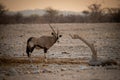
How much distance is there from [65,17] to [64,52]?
434 millimetres

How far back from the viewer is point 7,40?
477 centimetres

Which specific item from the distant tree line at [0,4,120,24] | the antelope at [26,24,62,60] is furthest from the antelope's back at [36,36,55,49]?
the distant tree line at [0,4,120,24]

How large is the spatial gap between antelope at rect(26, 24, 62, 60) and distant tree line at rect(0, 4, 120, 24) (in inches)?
6.2

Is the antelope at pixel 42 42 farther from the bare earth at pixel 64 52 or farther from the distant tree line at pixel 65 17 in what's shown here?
the distant tree line at pixel 65 17

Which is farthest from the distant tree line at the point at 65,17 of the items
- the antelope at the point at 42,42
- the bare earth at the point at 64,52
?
the antelope at the point at 42,42

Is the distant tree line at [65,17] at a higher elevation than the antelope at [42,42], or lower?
higher

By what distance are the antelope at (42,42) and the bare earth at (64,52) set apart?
0.05m

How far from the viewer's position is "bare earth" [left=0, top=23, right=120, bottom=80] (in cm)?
467

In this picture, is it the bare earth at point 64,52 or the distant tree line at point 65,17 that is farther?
the distant tree line at point 65,17

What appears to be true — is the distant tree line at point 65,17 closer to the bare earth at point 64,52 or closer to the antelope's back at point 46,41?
the bare earth at point 64,52

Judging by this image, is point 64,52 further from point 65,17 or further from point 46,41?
point 65,17

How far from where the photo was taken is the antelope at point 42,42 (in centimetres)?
474

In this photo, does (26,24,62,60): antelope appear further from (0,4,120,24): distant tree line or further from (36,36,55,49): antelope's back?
(0,4,120,24): distant tree line

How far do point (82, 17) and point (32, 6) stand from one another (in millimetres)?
631
